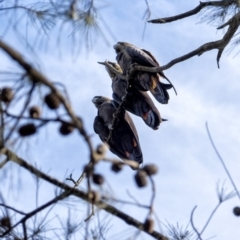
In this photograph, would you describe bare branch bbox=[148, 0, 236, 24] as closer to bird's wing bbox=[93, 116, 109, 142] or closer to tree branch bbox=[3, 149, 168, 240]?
tree branch bbox=[3, 149, 168, 240]

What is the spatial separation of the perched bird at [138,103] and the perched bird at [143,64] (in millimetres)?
85

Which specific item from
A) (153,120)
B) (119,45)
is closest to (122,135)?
(153,120)

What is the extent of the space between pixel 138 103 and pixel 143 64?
308 millimetres

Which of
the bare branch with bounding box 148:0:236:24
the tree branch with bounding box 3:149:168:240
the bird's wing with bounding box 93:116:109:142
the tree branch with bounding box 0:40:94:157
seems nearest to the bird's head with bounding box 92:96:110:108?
the bird's wing with bounding box 93:116:109:142

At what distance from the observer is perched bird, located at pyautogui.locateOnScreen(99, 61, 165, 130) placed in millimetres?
5070

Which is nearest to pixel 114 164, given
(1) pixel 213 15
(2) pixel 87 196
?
(2) pixel 87 196

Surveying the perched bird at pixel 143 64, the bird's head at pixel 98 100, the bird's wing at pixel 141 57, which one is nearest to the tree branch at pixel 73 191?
the perched bird at pixel 143 64

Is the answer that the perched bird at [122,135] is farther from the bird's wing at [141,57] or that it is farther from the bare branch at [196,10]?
the bare branch at [196,10]

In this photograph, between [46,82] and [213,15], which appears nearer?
[46,82]

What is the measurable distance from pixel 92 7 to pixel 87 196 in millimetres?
981

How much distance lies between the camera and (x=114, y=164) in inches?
68.9

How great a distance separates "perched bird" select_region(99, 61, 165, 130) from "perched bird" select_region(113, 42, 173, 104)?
0.09 meters

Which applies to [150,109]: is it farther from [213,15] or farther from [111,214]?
[111,214]

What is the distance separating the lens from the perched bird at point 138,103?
507cm
